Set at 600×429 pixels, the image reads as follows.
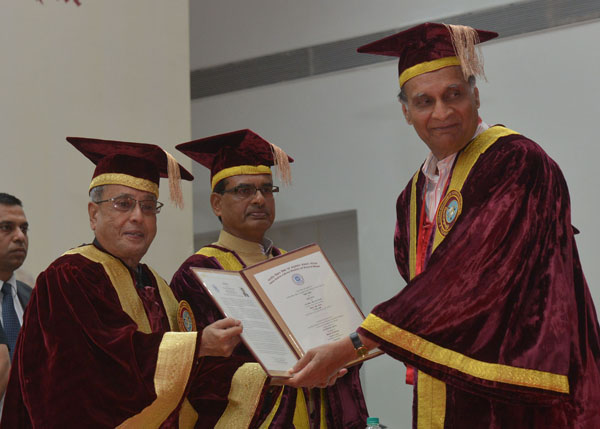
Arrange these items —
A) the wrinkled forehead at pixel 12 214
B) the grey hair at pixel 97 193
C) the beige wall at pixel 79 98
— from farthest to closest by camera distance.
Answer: the beige wall at pixel 79 98 → the wrinkled forehead at pixel 12 214 → the grey hair at pixel 97 193

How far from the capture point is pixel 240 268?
4414 mm

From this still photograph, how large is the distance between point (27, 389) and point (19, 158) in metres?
1.91

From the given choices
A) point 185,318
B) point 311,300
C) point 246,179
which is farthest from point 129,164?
point 311,300

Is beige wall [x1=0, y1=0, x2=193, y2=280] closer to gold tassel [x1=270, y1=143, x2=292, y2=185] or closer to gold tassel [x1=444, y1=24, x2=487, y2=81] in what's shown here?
gold tassel [x1=270, y1=143, x2=292, y2=185]

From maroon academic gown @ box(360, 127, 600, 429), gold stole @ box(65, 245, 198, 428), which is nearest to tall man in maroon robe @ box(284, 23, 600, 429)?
maroon academic gown @ box(360, 127, 600, 429)

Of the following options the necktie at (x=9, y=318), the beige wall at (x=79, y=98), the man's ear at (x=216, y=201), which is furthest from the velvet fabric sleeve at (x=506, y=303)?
the beige wall at (x=79, y=98)

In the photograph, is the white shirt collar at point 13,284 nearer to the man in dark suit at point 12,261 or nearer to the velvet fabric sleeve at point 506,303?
the man in dark suit at point 12,261

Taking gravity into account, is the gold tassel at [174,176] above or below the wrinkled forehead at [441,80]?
below

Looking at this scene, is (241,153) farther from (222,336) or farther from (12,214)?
(222,336)

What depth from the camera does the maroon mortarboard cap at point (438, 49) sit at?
3203mm

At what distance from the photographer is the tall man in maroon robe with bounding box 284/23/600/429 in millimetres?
2752

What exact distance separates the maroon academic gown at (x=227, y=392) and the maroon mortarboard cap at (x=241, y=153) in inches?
22.0

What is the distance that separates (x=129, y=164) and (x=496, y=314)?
1.89m

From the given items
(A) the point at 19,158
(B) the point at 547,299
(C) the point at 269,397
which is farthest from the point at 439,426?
(A) the point at 19,158
